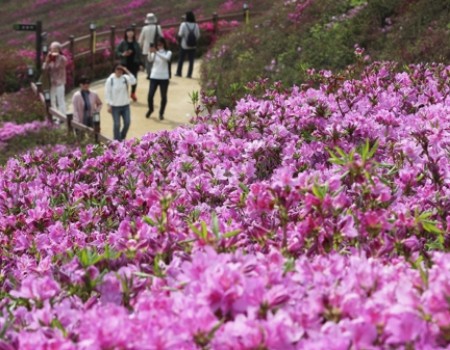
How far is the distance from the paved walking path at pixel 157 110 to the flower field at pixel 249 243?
943 centimetres

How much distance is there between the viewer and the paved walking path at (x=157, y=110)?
17.0m

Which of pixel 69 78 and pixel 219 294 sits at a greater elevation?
pixel 219 294

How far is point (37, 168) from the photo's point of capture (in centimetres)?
639

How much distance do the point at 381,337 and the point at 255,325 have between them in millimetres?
386

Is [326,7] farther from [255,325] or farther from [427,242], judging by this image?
[255,325]

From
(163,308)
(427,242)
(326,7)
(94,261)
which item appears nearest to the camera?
(163,308)

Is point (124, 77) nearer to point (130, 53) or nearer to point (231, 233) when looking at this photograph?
point (130, 53)

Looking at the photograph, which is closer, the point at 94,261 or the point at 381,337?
the point at 381,337

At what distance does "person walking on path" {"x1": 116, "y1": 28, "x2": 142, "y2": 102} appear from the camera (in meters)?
19.2

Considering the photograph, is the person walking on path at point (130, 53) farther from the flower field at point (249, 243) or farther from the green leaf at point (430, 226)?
the green leaf at point (430, 226)

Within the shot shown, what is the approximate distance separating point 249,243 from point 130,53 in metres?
16.2

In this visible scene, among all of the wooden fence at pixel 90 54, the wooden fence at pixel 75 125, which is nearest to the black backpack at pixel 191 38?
the wooden fence at pixel 90 54

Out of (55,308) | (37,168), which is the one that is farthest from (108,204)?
(55,308)

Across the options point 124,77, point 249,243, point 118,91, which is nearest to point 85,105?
point 118,91
